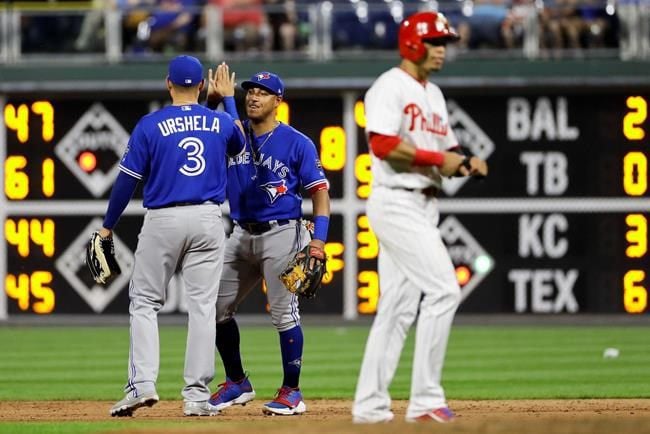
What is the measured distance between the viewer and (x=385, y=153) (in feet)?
23.1

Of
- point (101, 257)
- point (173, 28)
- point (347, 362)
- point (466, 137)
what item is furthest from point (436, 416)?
point (173, 28)

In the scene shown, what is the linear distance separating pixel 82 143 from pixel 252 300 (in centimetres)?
293

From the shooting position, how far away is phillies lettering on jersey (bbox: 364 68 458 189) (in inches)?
279

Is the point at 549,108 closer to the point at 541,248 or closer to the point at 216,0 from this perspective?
the point at 541,248

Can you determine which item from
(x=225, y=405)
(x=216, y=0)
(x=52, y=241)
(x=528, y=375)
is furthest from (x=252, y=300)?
(x=225, y=405)

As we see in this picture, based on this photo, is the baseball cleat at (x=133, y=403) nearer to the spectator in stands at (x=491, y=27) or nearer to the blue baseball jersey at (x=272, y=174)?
the blue baseball jersey at (x=272, y=174)

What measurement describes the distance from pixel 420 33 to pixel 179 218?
1883mm

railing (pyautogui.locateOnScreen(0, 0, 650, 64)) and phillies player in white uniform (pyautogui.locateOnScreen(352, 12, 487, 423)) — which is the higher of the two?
railing (pyautogui.locateOnScreen(0, 0, 650, 64))

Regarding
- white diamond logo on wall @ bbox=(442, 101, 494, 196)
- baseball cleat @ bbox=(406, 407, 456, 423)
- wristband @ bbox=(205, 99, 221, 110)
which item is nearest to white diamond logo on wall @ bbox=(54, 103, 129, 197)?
white diamond logo on wall @ bbox=(442, 101, 494, 196)

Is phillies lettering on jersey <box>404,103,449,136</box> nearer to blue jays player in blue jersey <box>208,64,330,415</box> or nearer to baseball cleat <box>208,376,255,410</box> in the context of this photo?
blue jays player in blue jersey <box>208,64,330,415</box>

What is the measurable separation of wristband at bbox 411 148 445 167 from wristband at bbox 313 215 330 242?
5.32ft

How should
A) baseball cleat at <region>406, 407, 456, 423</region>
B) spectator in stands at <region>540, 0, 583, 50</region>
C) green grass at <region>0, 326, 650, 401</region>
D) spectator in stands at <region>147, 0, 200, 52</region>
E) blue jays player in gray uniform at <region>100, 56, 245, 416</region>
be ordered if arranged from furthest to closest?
spectator in stands at <region>147, 0, 200, 52</region>, spectator in stands at <region>540, 0, 583, 50</region>, green grass at <region>0, 326, 650, 401</region>, blue jays player in gray uniform at <region>100, 56, 245, 416</region>, baseball cleat at <region>406, 407, 456, 423</region>

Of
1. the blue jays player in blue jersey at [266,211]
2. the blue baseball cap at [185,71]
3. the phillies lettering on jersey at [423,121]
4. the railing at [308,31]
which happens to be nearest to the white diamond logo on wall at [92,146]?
the railing at [308,31]

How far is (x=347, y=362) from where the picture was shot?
12.9m
